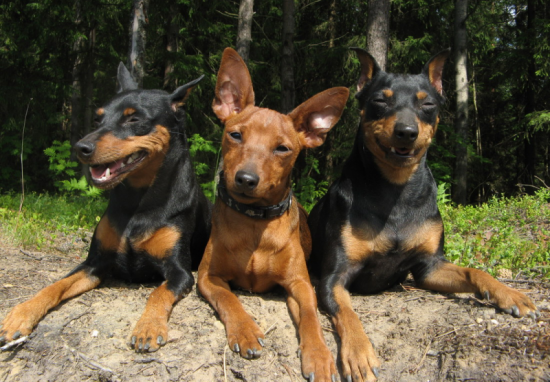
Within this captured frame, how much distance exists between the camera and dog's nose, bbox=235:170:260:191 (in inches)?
136

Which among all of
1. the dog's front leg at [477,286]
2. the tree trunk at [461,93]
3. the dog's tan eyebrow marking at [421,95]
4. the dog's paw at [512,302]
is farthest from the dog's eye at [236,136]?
the tree trunk at [461,93]

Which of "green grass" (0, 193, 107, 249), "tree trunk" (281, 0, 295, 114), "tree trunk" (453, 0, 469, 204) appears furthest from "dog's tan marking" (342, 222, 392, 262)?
"tree trunk" (453, 0, 469, 204)

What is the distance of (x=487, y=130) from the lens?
2345 centimetres

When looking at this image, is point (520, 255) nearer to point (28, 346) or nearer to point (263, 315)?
point (263, 315)

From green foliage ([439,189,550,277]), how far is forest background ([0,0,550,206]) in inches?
132

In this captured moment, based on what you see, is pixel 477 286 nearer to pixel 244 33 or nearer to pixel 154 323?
pixel 154 323

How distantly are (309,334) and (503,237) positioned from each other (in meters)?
3.69

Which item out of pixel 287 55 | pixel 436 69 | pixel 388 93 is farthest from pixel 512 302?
pixel 287 55

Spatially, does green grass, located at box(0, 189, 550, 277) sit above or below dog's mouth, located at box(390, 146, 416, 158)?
below

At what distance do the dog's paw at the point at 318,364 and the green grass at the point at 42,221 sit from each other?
421 centimetres

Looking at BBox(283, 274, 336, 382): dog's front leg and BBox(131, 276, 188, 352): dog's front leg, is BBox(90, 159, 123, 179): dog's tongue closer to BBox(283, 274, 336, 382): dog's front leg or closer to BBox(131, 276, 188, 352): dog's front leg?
BBox(131, 276, 188, 352): dog's front leg

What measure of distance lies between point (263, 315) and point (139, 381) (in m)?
1.13

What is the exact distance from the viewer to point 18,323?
3.38m

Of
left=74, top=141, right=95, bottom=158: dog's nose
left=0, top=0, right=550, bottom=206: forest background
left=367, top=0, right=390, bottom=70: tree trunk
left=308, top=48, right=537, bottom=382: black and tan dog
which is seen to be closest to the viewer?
left=74, top=141, right=95, bottom=158: dog's nose
